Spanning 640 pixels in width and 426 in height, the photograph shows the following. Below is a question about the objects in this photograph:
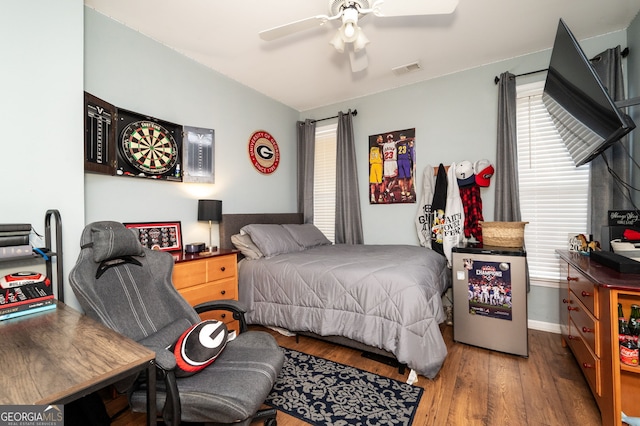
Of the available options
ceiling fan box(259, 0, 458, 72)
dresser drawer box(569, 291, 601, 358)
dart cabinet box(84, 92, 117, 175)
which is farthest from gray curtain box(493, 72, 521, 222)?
dart cabinet box(84, 92, 117, 175)

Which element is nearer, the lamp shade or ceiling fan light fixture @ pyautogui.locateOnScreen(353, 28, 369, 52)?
ceiling fan light fixture @ pyautogui.locateOnScreen(353, 28, 369, 52)

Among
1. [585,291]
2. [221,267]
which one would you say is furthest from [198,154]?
[585,291]

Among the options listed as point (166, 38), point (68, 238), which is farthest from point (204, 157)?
point (68, 238)

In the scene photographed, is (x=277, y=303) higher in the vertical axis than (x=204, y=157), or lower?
lower

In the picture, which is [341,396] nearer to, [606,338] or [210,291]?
[210,291]

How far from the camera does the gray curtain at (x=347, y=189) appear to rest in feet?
12.3

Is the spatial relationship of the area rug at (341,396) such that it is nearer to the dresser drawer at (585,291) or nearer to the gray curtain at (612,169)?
the dresser drawer at (585,291)

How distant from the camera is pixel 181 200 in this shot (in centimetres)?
276

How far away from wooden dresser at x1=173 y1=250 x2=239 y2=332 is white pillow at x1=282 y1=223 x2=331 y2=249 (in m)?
0.93

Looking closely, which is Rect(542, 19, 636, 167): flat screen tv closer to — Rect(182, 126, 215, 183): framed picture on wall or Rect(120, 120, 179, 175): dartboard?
Rect(182, 126, 215, 183): framed picture on wall

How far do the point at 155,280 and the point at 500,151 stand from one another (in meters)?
3.35

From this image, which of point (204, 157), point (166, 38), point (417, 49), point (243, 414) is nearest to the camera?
point (243, 414)

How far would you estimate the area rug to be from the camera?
1580mm

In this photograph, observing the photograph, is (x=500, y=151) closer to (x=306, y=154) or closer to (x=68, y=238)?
(x=306, y=154)
